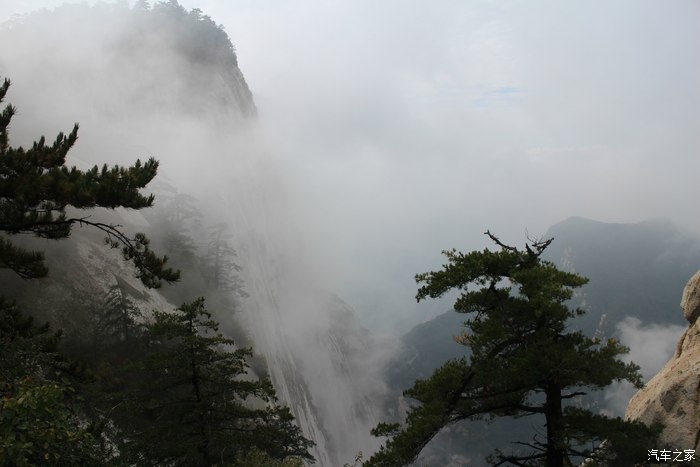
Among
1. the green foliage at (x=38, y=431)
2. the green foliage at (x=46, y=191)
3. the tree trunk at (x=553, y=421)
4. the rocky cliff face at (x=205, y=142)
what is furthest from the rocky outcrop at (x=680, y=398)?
the rocky cliff face at (x=205, y=142)

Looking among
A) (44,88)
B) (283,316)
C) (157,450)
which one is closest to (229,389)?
(157,450)

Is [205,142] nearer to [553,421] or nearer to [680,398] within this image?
[553,421]

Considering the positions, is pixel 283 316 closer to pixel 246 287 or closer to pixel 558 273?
pixel 246 287

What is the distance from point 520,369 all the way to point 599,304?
15412 centimetres

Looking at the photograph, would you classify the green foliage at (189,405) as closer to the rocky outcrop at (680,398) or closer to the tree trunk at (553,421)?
the tree trunk at (553,421)

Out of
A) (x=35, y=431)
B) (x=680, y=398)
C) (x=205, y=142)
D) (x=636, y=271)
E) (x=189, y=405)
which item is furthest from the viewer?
(x=636, y=271)

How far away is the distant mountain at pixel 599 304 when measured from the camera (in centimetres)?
9794

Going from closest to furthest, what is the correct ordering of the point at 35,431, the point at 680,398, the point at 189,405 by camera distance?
the point at 35,431 < the point at 680,398 < the point at 189,405

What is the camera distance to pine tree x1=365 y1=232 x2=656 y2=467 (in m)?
9.48

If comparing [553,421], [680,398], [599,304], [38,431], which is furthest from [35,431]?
[599,304]

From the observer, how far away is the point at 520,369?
9477 millimetres

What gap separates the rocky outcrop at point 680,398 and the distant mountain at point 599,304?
83.9 metres

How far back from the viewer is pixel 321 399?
66125 millimetres

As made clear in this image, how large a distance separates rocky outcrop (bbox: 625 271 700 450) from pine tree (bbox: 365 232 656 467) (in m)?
1.23
